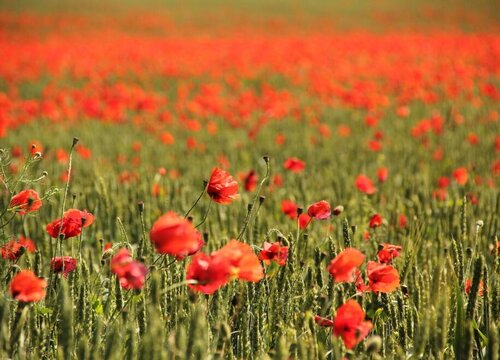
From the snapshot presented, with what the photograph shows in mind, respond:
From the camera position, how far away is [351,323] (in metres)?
1.44

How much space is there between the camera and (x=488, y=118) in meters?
6.27

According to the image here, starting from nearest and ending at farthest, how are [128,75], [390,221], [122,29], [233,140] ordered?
[390,221], [233,140], [128,75], [122,29]

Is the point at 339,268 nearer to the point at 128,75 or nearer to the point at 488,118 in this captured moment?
the point at 488,118

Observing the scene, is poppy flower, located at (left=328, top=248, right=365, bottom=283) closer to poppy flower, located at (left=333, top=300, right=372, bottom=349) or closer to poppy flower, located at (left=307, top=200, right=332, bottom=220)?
poppy flower, located at (left=333, top=300, right=372, bottom=349)

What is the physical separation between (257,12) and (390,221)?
75.0ft

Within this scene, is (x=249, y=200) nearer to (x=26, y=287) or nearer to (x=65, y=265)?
(x=65, y=265)

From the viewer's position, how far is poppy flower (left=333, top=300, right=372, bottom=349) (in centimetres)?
143

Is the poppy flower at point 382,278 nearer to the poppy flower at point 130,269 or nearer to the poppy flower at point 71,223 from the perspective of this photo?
the poppy flower at point 130,269

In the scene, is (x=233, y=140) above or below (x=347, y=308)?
above

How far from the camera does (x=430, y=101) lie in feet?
22.7

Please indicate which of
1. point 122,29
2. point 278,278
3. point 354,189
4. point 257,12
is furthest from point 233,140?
point 257,12

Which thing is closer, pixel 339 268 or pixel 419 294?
pixel 339 268

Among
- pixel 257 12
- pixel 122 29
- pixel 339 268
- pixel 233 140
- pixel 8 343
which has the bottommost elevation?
pixel 8 343

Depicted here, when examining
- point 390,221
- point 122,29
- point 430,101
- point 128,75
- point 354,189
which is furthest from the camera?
point 122,29
